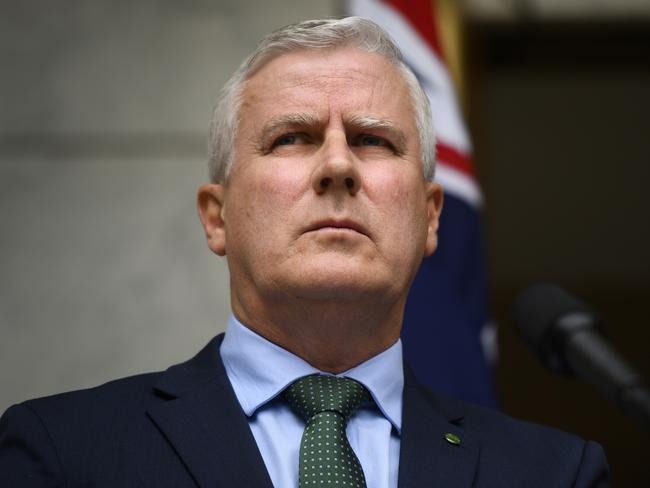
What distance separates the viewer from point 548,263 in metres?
7.53

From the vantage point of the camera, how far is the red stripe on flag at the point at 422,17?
12.6ft

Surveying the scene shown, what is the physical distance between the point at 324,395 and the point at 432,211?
600 millimetres

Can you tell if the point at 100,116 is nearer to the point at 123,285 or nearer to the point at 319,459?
the point at 123,285

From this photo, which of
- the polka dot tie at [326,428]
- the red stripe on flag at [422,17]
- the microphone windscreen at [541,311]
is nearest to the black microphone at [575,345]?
the microphone windscreen at [541,311]

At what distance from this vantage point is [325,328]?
233 cm

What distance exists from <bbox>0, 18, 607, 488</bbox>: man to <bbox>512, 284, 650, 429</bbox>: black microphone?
10.0 inches

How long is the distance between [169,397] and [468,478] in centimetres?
58

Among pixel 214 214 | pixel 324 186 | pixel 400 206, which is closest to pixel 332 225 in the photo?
pixel 324 186

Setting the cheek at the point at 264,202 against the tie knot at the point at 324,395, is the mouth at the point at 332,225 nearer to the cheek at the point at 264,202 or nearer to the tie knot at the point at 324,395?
the cheek at the point at 264,202

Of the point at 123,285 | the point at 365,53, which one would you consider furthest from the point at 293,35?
the point at 123,285

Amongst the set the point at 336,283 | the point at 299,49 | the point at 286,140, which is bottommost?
the point at 336,283

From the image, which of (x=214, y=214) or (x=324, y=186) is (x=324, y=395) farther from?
(x=214, y=214)

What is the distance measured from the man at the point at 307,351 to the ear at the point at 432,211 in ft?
0.34

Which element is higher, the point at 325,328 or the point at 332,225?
the point at 332,225
